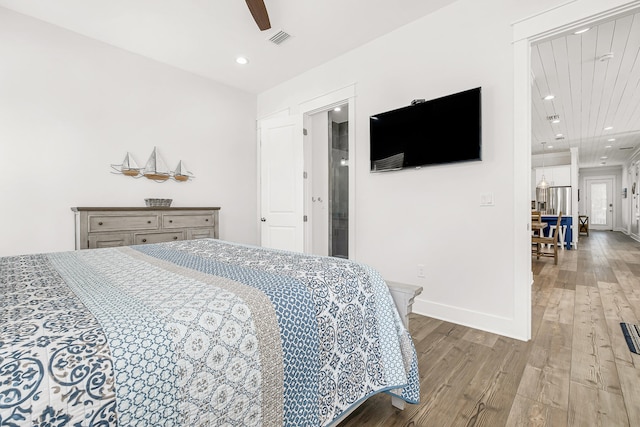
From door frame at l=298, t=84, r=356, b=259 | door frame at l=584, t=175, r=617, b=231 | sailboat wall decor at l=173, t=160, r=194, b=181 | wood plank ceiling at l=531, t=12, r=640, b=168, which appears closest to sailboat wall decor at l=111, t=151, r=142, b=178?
sailboat wall decor at l=173, t=160, r=194, b=181

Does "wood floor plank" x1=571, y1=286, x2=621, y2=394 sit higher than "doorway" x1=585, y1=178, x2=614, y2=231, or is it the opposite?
"doorway" x1=585, y1=178, x2=614, y2=231

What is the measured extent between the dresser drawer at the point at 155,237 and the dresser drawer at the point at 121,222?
3.0 inches

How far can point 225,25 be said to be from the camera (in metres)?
2.88

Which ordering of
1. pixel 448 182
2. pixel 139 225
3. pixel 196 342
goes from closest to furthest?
pixel 196 342, pixel 448 182, pixel 139 225

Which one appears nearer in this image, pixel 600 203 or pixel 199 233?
pixel 199 233

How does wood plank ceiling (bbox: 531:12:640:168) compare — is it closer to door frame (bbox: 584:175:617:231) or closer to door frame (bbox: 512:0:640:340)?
door frame (bbox: 512:0:640:340)

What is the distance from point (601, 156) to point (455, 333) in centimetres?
1095

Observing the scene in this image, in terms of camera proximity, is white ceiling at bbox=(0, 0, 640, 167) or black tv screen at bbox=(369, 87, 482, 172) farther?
white ceiling at bbox=(0, 0, 640, 167)

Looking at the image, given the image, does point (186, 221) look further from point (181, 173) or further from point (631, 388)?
point (631, 388)

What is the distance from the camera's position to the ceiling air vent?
301 centimetres

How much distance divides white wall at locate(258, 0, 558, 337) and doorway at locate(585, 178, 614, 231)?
44.5 ft

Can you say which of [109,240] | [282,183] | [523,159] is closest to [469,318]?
[523,159]

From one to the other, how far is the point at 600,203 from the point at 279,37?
14768 millimetres

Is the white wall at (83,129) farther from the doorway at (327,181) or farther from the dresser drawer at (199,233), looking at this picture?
the doorway at (327,181)
